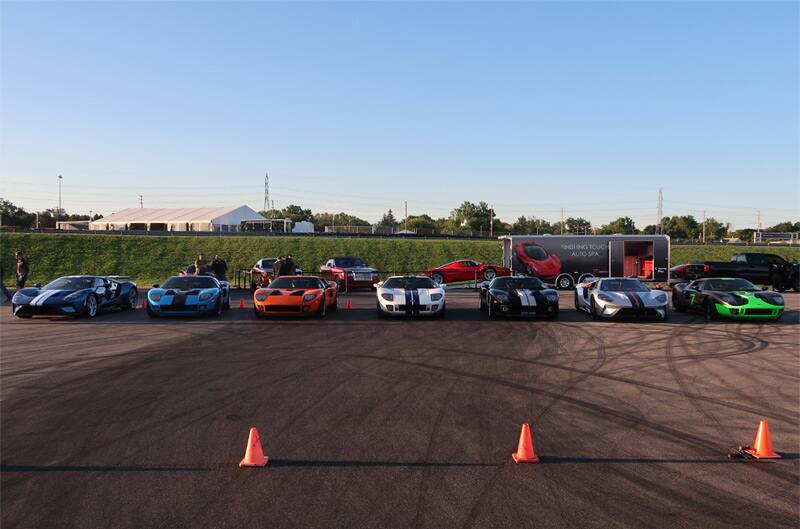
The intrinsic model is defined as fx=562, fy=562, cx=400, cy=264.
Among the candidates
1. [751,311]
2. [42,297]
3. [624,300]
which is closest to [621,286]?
[624,300]

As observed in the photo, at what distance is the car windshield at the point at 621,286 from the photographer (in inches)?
621

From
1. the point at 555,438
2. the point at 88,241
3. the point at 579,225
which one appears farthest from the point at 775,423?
the point at 579,225

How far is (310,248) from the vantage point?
151 ft

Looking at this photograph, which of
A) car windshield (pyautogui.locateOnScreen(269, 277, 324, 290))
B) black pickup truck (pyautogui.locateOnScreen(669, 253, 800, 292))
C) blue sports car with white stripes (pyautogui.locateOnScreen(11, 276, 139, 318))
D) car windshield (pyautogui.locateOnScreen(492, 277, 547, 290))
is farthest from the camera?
black pickup truck (pyautogui.locateOnScreen(669, 253, 800, 292))

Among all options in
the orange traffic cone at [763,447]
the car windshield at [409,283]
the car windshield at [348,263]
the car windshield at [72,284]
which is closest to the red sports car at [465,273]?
the car windshield at [348,263]

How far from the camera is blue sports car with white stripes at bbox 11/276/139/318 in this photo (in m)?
15.2

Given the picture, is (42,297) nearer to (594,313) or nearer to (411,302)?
(411,302)

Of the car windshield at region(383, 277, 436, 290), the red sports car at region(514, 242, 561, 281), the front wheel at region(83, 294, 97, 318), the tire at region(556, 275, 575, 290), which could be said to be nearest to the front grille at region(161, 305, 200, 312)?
the front wheel at region(83, 294, 97, 318)

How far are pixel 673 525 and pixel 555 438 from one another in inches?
73.6

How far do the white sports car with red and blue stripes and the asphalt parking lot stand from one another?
3.19 metres

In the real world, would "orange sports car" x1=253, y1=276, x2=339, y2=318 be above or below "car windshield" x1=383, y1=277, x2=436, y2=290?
below

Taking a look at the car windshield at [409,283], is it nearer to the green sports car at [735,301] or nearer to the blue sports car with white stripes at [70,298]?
the green sports car at [735,301]

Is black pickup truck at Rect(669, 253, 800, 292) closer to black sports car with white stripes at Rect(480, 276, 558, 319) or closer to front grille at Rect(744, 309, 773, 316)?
front grille at Rect(744, 309, 773, 316)

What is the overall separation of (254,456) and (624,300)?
1247 cm
